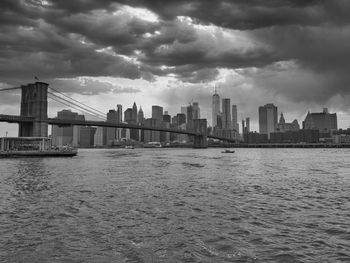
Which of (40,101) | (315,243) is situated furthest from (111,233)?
(40,101)

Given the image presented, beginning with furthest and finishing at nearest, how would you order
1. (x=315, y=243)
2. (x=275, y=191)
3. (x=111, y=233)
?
1. (x=275, y=191)
2. (x=111, y=233)
3. (x=315, y=243)

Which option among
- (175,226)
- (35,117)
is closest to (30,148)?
(35,117)

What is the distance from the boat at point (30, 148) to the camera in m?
84.5

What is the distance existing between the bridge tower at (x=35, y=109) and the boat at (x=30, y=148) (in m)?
4.85

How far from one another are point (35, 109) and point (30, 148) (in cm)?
1770

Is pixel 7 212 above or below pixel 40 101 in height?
below

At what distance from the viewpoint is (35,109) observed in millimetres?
108188

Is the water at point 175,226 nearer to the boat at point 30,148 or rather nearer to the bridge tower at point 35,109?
the boat at point 30,148

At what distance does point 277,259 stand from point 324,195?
13.2m

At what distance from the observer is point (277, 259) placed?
8.94 metres

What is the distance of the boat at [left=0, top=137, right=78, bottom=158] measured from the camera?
84500 millimetres

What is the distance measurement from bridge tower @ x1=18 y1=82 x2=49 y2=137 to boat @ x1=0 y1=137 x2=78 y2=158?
4850mm

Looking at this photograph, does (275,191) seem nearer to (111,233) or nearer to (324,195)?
(324,195)

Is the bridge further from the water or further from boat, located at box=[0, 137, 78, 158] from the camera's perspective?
the water
